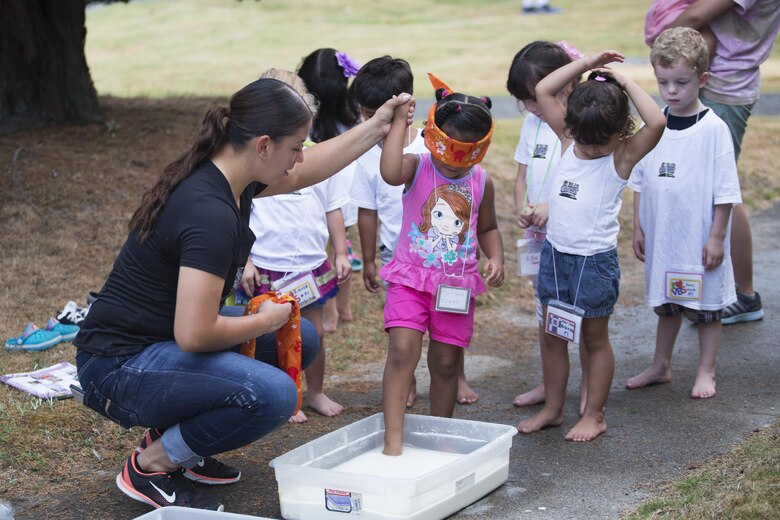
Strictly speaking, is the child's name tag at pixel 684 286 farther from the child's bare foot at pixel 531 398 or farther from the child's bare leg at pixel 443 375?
the child's bare leg at pixel 443 375

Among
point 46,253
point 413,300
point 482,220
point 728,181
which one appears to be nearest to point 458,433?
point 413,300

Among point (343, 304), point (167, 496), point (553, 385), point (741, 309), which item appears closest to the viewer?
point (167, 496)

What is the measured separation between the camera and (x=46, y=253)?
6.00 metres

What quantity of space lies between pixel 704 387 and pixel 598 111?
4.62 feet

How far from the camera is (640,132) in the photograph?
12.6 ft

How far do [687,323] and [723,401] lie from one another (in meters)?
1.32

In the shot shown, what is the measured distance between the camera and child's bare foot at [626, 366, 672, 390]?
4578mm

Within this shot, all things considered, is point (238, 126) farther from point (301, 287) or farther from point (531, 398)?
point (531, 398)

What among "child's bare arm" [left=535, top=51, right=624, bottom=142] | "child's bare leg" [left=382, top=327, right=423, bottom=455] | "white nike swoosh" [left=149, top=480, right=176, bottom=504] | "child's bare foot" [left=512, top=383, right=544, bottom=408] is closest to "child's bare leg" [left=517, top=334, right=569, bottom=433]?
"child's bare foot" [left=512, top=383, right=544, bottom=408]

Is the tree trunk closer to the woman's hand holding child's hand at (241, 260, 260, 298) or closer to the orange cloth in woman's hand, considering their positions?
the woman's hand holding child's hand at (241, 260, 260, 298)

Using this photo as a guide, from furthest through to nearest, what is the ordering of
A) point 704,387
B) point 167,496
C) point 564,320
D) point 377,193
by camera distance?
point 377,193
point 704,387
point 564,320
point 167,496

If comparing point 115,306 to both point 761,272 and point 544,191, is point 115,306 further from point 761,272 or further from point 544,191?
point 761,272

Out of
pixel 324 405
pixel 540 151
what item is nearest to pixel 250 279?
pixel 324 405

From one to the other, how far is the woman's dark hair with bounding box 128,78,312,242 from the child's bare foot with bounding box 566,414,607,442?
65.8 inches
